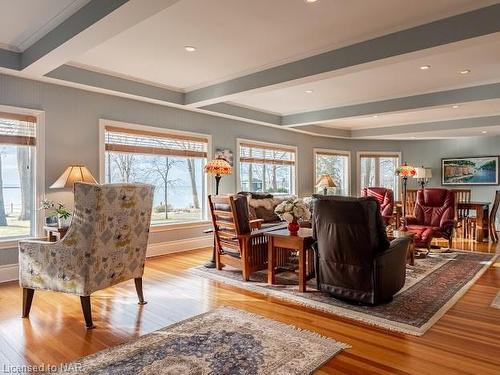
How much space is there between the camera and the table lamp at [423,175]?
362 inches

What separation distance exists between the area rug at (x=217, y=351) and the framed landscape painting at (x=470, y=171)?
8933 millimetres

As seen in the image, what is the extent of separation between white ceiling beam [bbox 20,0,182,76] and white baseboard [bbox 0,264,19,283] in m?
2.37

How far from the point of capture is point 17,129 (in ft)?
14.3

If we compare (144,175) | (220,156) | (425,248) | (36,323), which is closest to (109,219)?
(36,323)

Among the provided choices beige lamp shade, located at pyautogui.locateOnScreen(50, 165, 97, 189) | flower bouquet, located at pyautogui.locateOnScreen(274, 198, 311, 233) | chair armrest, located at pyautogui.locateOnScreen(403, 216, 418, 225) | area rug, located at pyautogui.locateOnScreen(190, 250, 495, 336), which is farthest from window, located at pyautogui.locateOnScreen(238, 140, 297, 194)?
beige lamp shade, located at pyautogui.locateOnScreen(50, 165, 97, 189)

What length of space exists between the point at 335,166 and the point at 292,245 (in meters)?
6.48

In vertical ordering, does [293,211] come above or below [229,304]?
above

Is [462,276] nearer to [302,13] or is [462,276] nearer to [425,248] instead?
[425,248]

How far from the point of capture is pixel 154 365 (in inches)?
89.3

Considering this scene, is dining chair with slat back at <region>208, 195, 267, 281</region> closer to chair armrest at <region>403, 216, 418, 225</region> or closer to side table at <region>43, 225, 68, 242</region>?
side table at <region>43, 225, 68, 242</region>

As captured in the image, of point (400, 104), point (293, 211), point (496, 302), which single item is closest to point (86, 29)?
point (293, 211)

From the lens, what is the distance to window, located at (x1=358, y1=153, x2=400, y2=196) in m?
10.3

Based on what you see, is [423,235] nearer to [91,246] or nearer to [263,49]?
[263,49]

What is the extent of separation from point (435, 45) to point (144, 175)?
4420mm
